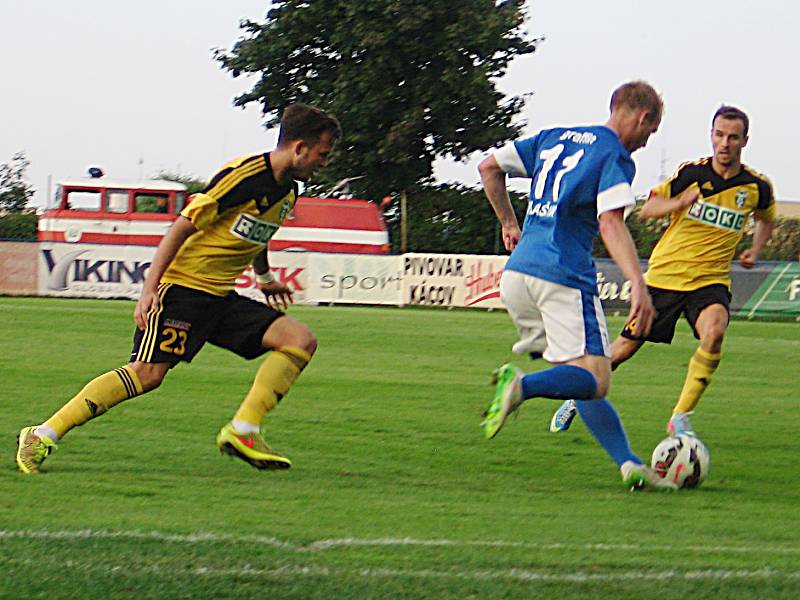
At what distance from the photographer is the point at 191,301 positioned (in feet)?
22.8

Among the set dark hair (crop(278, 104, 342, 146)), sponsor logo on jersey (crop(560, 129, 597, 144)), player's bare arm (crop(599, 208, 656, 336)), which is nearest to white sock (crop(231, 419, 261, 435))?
dark hair (crop(278, 104, 342, 146))

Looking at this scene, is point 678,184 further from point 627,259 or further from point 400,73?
point 400,73

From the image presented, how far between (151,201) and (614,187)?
28787 mm

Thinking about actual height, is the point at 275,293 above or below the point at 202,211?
below

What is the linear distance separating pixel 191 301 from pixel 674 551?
9.32ft

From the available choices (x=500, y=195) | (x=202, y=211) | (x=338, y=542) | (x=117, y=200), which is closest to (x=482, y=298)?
(x=117, y=200)

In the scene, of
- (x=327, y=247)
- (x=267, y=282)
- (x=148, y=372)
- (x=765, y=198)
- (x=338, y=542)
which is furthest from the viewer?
(x=327, y=247)

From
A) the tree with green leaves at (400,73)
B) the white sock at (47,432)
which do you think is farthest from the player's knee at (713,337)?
the tree with green leaves at (400,73)

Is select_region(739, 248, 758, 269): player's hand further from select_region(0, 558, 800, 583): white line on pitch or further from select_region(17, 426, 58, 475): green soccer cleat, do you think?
select_region(0, 558, 800, 583): white line on pitch

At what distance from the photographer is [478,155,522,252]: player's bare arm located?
23.5 ft

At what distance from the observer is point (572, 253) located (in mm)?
6559

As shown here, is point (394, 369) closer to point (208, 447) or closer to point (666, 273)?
point (666, 273)

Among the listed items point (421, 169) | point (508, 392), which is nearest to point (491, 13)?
point (421, 169)

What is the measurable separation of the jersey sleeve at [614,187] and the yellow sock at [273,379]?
177cm
